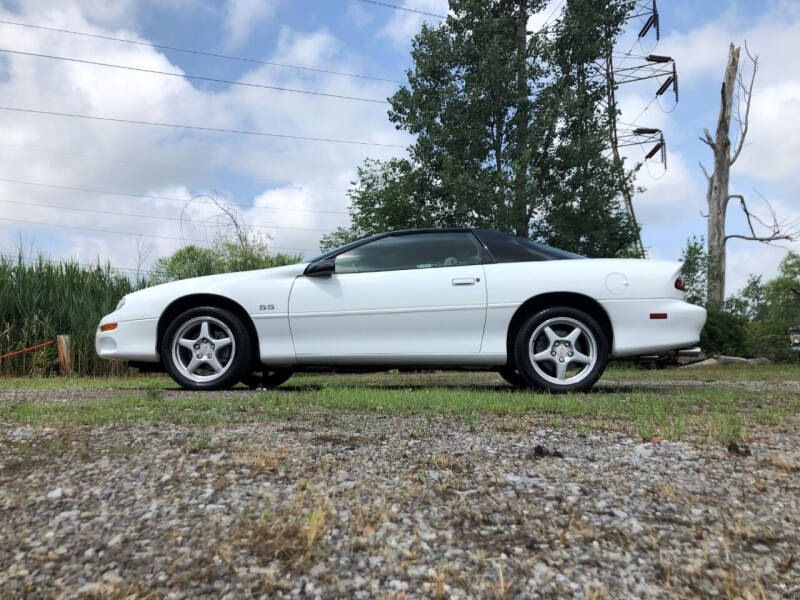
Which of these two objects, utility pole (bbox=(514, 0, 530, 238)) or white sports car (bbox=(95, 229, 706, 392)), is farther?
utility pole (bbox=(514, 0, 530, 238))

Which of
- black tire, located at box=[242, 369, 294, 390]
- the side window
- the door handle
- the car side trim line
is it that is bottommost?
black tire, located at box=[242, 369, 294, 390]

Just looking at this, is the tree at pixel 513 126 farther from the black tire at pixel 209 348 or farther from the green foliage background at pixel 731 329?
the black tire at pixel 209 348

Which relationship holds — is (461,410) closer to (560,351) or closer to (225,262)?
(560,351)

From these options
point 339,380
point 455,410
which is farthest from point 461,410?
point 339,380

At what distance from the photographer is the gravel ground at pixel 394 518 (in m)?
1.58

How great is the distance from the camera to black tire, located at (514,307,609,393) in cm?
513

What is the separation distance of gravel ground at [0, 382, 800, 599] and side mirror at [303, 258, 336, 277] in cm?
270

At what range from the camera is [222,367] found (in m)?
5.57

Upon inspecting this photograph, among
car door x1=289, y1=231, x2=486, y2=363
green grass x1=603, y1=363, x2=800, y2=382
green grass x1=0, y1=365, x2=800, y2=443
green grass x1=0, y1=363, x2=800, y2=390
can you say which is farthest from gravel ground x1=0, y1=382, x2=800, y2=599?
green grass x1=603, y1=363, x2=800, y2=382

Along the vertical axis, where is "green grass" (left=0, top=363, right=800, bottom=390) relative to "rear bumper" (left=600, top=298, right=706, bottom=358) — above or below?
below

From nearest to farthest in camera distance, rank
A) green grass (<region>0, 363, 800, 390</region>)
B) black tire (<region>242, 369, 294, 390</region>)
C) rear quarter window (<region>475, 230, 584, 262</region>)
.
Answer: rear quarter window (<region>475, 230, 584, 262</region>)
black tire (<region>242, 369, 294, 390</region>)
green grass (<region>0, 363, 800, 390</region>)

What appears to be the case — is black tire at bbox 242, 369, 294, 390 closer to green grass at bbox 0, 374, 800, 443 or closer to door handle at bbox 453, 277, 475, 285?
green grass at bbox 0, 374, 800, 443

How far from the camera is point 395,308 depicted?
210 inches

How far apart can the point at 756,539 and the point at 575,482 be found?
2.02ft
